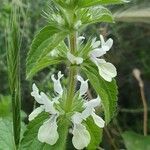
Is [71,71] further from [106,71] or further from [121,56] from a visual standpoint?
[121,56]

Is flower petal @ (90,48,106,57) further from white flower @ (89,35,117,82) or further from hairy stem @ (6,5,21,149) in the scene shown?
hairy stem @ (6,5,21,149)

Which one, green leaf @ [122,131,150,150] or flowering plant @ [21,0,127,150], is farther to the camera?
green leaf @ [122,131,150,150]

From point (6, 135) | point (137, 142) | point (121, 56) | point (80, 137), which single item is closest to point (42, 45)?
point (80, 137)

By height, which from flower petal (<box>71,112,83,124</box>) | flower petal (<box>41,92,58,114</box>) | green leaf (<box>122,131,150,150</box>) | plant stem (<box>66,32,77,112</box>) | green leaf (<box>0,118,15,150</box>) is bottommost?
green leaf (<box>122,131,150,150</box>)

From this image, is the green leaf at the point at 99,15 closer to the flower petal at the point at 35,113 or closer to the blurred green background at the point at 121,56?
the flower petal at the point at 35,113

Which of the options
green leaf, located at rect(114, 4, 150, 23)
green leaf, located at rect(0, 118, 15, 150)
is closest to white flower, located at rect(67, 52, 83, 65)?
green leaf, located at rect(0, 118, 15, 150)

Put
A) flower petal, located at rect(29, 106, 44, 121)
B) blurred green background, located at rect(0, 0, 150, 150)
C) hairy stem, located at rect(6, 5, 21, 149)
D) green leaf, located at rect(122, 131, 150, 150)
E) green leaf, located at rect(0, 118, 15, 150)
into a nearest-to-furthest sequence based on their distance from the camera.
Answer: hairy stem, located at rect(6, 5, 21, 149), flower petal, located at rect(29, 106, 44, 121), green leaf, located at rect(0, 118, 15, 150), green leaf, located at rect(122, 131, 150, 150), blurred green background, located at rect(0, 0, 150, 150)
